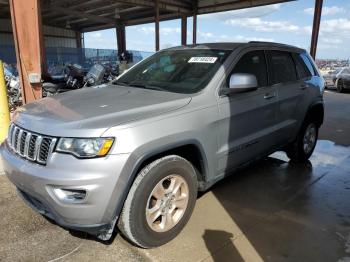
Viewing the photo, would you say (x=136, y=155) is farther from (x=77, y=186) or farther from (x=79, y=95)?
(x=79, y=95)

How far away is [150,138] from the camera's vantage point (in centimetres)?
263

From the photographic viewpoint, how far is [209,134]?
319 centimetres

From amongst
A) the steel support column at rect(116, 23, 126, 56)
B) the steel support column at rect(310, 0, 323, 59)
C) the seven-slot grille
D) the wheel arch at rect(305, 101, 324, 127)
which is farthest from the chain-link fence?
the seven-slot grille

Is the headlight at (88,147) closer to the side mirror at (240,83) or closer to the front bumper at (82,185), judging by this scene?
the front bumper at (82,185)

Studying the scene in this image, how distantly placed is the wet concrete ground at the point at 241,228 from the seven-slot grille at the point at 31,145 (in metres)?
0.88

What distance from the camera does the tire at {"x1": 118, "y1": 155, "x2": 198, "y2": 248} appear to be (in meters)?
2.65

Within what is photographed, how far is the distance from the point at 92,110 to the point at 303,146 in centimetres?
371

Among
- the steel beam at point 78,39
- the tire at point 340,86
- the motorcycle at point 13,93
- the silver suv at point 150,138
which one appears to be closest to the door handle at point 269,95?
the silver suv at point 150,138

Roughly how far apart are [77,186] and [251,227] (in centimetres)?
189

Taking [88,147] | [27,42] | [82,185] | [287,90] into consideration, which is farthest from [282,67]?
[27,42]

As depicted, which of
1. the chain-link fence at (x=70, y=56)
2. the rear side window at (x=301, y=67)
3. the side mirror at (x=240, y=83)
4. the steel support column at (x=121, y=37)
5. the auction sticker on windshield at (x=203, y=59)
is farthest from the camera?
the steel support column at (x=121, y=37)

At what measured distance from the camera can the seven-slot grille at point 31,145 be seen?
2537 mm

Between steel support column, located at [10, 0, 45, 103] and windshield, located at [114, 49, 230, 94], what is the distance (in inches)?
112

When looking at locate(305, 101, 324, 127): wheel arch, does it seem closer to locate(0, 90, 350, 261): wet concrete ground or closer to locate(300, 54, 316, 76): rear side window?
locate(300, 54, 316, 76): rear side window
